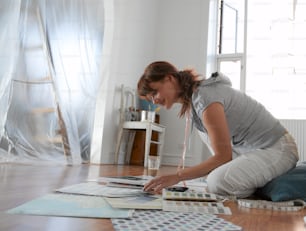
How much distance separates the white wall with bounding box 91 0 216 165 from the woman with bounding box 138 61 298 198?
2.08 m

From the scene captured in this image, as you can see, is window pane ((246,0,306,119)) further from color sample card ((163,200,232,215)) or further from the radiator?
color sample card ((163,200,232,215))

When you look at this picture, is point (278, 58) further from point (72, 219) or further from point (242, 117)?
point (72, 219)

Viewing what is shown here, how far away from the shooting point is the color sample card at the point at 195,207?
97cm

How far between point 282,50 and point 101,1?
2.02 metres

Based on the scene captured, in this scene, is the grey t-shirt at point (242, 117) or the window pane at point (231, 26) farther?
the window pane at point (231, 26)

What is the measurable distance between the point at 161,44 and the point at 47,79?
199cm

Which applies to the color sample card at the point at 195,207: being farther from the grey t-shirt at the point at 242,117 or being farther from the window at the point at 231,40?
the window at the point at 231,40

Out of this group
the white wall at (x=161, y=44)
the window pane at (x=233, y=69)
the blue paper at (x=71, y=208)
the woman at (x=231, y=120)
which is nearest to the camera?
the blue paper at (x=71, y=208)

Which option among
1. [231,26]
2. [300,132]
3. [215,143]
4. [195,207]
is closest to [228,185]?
[215,143]

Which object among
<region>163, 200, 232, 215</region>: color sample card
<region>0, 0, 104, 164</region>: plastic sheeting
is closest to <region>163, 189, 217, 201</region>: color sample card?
<region>163, 200, 232, 215</region>: color sample card

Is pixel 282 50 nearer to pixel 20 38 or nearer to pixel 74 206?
pixel 20 38

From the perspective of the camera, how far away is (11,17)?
2402 mm

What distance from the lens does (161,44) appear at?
A: 4387 millimetres

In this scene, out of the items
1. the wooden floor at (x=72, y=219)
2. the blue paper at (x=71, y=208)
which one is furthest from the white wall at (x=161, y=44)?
the blue paper at (x=71, y=208)
